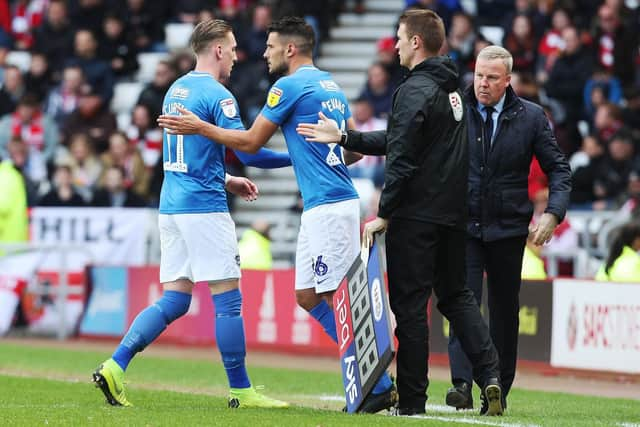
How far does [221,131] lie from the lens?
29.5 feet

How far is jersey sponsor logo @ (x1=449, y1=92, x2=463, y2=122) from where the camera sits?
28.5 feet

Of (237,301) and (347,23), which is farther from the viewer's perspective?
(347,23)

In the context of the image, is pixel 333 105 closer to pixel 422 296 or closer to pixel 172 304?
pixel 422 296

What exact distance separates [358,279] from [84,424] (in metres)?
1.86

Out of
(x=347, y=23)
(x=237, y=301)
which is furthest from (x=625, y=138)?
(x=237, y=301)

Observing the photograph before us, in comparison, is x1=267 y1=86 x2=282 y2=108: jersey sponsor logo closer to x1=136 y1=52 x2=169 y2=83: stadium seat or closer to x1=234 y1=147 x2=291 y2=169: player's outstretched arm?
x1=234 y1=147 x2=291 y2=169: player's outstretched arm

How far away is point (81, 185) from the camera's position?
20.6 metres

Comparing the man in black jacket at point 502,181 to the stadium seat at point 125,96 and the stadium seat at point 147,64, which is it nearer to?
the stadium seat at point 125,96

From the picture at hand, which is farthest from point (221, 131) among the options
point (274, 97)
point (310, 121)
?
point (310, 121)

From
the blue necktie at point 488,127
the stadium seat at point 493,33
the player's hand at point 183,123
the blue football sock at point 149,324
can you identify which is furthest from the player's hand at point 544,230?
the stadium seat at point 493,33

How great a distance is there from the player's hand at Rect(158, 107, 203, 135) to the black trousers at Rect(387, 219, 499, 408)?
1370mm

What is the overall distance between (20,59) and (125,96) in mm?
2767

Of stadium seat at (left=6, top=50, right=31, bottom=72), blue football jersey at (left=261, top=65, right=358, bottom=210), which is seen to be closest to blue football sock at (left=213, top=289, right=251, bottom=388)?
blue football jersey at (left=261, top=65, right=358, bottom=210)

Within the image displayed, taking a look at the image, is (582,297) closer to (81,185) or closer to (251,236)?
(251,236)
